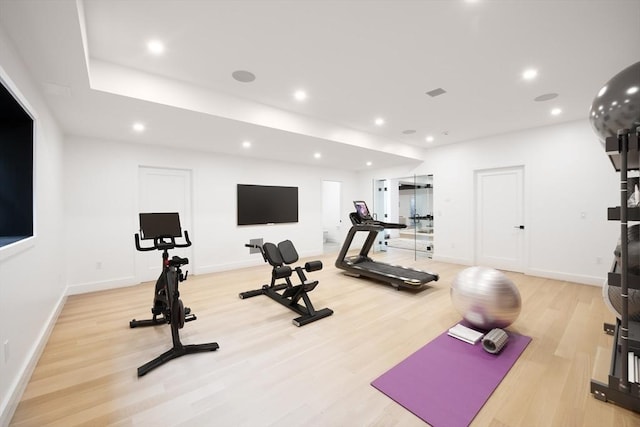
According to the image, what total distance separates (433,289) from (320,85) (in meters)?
3.59

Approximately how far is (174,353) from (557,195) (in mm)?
6453

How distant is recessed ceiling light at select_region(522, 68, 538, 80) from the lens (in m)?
3.07

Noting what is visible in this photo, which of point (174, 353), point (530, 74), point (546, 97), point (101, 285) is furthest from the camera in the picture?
point (101, 285)

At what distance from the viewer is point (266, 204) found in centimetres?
656

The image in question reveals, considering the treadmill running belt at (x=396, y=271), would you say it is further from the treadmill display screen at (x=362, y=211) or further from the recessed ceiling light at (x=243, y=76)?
the recessed ceiling light at (x=243, y=76)

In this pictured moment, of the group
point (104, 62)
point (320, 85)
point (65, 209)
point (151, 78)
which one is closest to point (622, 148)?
point (320, 85)

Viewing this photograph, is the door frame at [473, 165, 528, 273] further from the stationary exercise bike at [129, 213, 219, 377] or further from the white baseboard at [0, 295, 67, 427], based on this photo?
the white baseboard at [0, 295, 67, 427]

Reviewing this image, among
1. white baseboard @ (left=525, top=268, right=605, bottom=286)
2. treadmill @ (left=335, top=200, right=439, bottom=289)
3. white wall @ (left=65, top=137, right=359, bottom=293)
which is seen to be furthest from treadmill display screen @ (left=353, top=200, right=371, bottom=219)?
white baseboard @ (left=525, top=268, right=605, bottom=286)

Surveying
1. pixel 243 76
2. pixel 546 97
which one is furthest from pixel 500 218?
pixel 243 76

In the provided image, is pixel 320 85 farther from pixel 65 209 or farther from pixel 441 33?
pixel 65 209

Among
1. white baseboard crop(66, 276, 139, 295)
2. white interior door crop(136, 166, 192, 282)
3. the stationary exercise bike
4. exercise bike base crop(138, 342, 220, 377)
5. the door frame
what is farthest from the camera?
the door frame

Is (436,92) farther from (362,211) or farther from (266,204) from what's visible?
(266,204)

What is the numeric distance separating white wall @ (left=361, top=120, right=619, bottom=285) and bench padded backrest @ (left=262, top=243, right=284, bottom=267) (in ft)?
15.2

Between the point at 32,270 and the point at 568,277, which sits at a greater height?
the point at 32,270
